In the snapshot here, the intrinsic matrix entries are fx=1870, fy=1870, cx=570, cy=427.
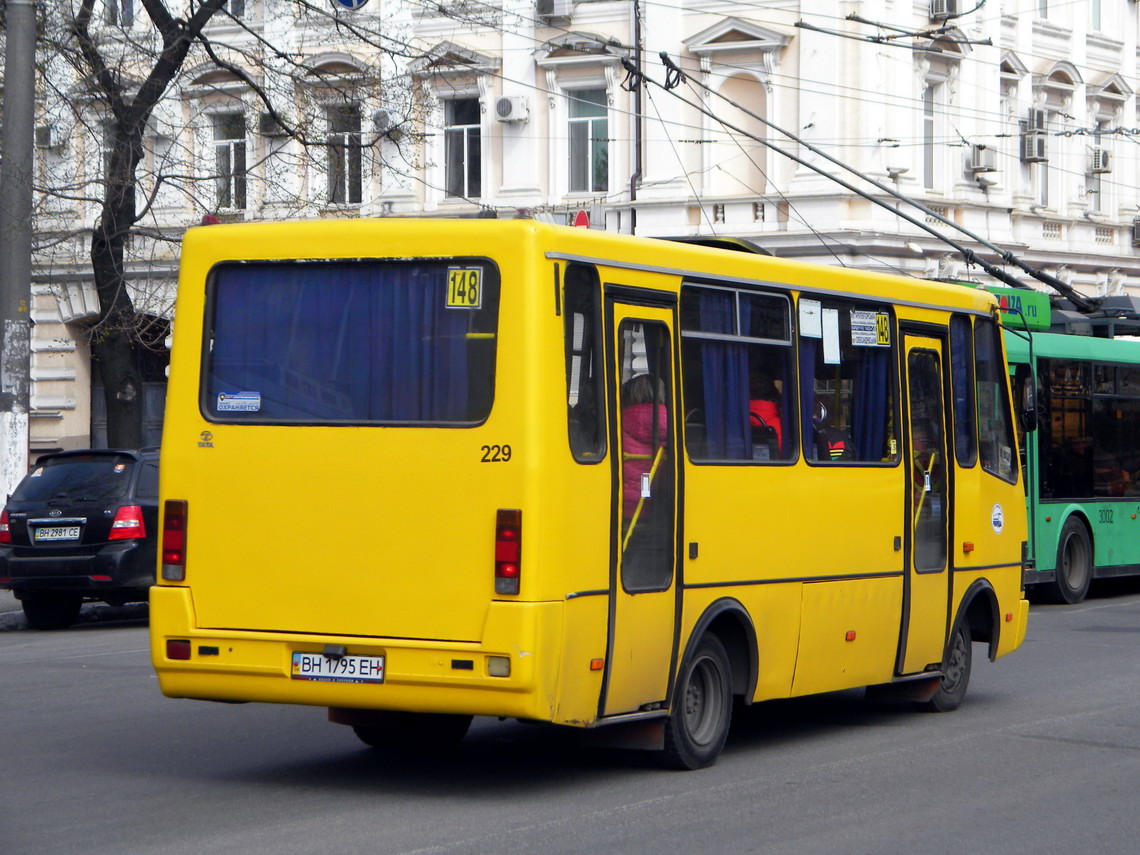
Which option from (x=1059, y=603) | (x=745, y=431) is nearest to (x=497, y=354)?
(x=745, y=431)

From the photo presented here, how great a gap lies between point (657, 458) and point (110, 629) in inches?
421

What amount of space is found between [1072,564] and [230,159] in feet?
49.1

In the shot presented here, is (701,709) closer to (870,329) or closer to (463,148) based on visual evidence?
(870,329)

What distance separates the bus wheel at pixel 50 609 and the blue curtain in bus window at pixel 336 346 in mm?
10034

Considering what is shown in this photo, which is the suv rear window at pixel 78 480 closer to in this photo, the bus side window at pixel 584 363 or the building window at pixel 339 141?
the building window at pixel 339 141

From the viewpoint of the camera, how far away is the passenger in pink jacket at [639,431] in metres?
8.48

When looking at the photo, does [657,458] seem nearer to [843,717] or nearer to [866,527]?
[866,527]

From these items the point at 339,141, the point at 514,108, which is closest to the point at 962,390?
the point at 339,141

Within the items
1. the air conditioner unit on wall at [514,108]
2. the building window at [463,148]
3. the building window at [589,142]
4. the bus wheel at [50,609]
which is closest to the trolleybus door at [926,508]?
the bus wheel at [50,609]

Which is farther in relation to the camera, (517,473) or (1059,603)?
(1059,603)

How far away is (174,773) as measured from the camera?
29.4 ft

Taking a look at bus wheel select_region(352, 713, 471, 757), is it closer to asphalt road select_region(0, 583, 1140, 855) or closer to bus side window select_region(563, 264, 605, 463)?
asphalt road select_region(0, 583, 1140, 855)

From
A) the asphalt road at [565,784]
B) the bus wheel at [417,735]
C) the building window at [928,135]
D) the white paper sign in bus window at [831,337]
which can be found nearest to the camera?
the asphalt road at [565,784]

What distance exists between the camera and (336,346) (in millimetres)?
8398
